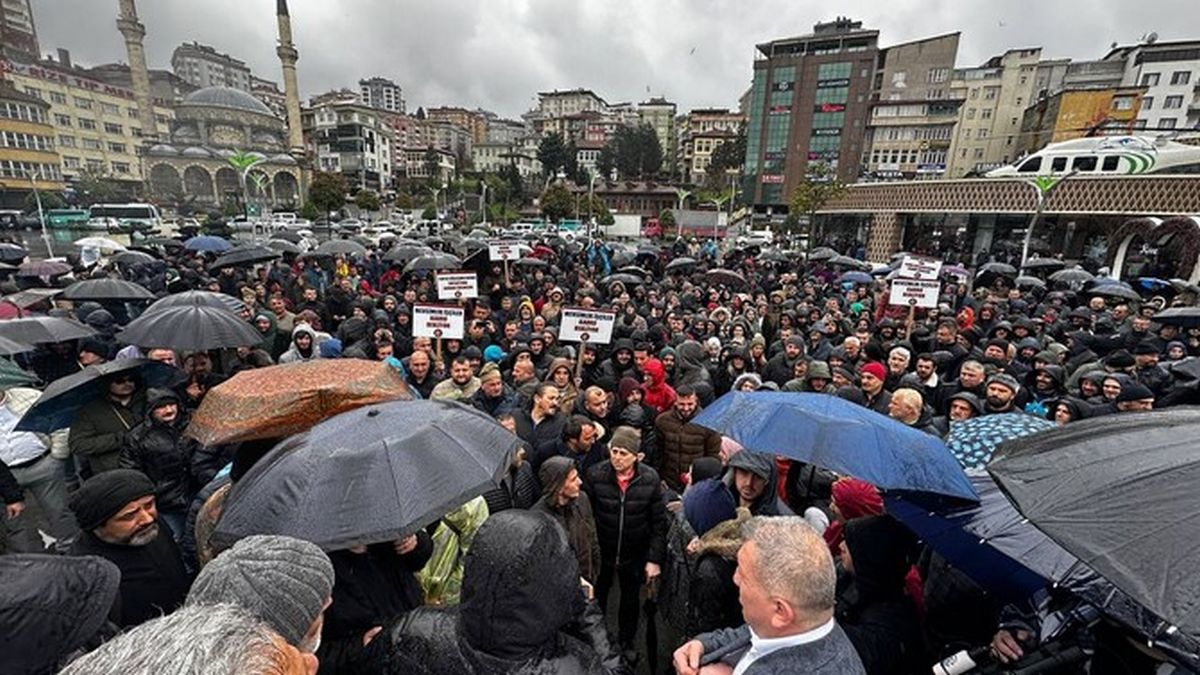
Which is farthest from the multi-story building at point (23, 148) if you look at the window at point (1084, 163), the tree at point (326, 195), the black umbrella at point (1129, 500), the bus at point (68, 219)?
the window at point (1084, 163)

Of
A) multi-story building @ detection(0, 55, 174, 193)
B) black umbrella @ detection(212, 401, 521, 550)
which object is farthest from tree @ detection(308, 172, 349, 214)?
black umbrella @ detection(212, 401, 521, 550)

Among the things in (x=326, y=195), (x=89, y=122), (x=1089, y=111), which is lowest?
(x=326, y=195)

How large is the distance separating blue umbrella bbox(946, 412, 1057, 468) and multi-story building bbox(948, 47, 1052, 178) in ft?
236

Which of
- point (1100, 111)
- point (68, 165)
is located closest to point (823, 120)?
point (1100, 111)

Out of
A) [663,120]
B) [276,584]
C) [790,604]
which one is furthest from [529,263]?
[663,120]

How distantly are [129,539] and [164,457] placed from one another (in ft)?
4.86

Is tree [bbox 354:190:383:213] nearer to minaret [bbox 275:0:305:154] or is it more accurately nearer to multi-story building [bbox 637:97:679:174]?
minaret [bbox 275:0:305:154]

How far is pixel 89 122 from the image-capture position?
67250 millimetres

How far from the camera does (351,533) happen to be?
1987 mm

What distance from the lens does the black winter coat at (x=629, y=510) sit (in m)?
3.57

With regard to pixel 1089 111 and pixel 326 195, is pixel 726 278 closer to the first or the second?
pixel 326 195

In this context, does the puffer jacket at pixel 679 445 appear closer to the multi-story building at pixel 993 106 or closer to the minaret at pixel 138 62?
the multi-story building at pixel 993 106

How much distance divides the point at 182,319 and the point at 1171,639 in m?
6.37

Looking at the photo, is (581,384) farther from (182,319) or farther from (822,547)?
(822,547)
